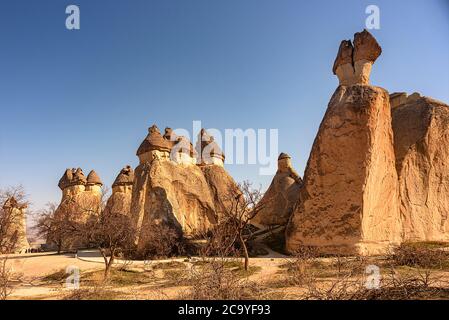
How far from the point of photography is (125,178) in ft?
110

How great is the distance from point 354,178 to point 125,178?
23413 millimetres

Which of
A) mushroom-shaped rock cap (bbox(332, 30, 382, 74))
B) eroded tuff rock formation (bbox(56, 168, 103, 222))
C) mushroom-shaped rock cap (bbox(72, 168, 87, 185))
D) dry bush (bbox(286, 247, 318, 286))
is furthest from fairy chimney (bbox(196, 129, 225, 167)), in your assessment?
dry bush (bbox(286, 247, 318, 286))

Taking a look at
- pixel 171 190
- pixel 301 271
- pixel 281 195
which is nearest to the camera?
pixel 301 271

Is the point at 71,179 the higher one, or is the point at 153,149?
the point at 153,149

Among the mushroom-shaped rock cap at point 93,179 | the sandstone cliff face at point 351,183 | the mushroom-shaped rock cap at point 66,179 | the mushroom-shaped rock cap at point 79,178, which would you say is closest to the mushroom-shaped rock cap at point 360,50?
the sandstone cliff face at point 351,183

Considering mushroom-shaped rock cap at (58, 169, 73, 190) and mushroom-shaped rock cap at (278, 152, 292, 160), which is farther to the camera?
mushroom-shaped rock cap at (58, 169, 73, 190)

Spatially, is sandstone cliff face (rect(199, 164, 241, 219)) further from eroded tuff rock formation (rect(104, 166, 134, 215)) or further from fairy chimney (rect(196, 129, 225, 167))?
eroded tuff rock formation (rect(104, 166, 134, 215))

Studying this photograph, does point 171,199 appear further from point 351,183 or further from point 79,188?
point 79,188

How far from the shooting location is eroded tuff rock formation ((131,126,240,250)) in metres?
21.5

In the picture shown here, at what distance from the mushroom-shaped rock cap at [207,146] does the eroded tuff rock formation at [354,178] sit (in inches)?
606

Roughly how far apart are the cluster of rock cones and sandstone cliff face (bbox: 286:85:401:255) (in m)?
0.05

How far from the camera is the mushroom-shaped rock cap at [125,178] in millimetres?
33281

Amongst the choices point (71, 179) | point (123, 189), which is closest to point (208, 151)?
point (123, 189)
